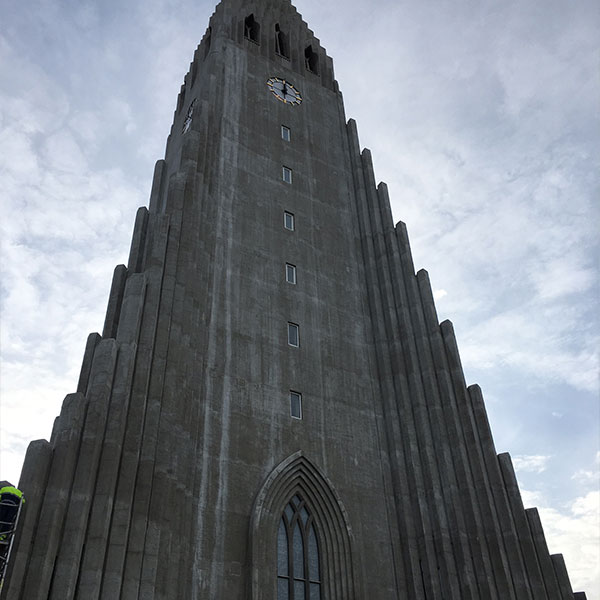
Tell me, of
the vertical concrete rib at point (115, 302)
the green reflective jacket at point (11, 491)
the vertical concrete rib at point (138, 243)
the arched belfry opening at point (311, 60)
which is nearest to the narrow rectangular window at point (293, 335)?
the vertical concrete rib at point (138, 243)

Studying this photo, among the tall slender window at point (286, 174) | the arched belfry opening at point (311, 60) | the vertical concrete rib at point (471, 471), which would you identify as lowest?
the vertical concrete rib at point (471, 471)

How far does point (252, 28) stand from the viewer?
1954 inches

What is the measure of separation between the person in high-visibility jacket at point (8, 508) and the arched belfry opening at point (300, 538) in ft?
28.4

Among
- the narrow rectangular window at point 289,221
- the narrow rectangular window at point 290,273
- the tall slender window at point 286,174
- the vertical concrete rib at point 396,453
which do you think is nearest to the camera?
the vertical concrete rib at point 396,453

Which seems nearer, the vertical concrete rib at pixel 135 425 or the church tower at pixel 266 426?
the vertical concrete rib at pixel 135 425

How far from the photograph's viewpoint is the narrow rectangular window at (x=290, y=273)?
33.8 m

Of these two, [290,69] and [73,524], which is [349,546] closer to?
[73,524]

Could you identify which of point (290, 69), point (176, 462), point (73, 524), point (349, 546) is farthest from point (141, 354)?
Result: point (290, 69)

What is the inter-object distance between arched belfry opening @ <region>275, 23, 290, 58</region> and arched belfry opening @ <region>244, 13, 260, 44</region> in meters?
1.80

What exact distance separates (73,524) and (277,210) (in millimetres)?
21138

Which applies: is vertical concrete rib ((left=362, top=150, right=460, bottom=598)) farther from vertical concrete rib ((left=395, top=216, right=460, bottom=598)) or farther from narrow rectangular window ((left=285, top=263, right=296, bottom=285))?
narrow rectangular window ((left=285, top=263, right=296, bottom=285))

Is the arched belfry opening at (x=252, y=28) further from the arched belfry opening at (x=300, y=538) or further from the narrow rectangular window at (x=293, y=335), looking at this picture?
the arched belfry opening at (x=300, y=538)

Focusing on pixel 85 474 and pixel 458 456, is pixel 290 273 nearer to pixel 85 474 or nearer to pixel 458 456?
pixel 458 456

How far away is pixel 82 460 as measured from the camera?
2131 centimetres
